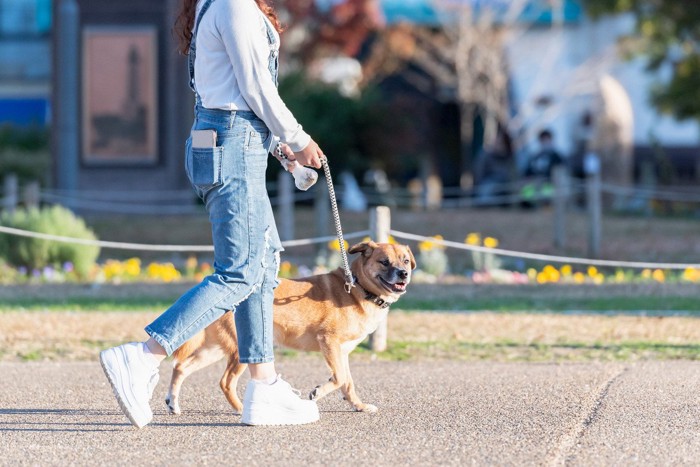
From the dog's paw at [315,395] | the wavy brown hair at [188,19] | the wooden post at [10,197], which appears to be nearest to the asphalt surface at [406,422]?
the dog's paw at [315,395]

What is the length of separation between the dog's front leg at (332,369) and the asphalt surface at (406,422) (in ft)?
0.44

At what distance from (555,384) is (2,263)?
7955 millimetres

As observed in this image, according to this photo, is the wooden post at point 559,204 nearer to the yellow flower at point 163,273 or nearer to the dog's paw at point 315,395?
the yellow flower at point 163,273

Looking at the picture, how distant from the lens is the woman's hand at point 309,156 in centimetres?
517

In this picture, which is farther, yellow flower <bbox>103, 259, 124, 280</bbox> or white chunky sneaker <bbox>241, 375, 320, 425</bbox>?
yellow flower <bbox>103, 259, 124, 280</bbox>

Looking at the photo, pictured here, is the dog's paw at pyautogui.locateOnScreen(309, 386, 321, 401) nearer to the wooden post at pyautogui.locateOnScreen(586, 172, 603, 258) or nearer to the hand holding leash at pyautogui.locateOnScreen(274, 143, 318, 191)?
the hand holding leash at pyautogui.locateOnScreen(274, 143, 318, 191)

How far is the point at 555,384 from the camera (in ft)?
21.9

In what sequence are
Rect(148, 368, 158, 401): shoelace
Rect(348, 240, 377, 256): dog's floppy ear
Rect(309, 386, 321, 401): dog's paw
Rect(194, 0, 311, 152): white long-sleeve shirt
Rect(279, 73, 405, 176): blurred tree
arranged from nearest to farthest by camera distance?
1. Rect(194, 0, 311, 152): white long-sleeve shirt
2. Rect(148, 368, 158, 401): shoelace
3. Rect(309, 386, 321, 401): dog's paw
4. Rect(348, 240, 377, 256): dog's floppy ear
5. Rect(279, 73, 405, 176): blurred tree

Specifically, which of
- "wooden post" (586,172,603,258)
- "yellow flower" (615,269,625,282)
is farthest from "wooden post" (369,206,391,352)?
"wooden post" (586,172,603,258)

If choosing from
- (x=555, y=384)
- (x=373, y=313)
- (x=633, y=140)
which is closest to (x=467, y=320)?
(x=555, y=384)

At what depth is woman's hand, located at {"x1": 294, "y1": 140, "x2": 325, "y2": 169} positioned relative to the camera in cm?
517

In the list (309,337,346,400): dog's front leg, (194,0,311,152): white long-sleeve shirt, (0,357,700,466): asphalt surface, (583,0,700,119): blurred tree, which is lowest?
(0,357,700,466): asphalt surface

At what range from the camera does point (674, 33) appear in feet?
68.8

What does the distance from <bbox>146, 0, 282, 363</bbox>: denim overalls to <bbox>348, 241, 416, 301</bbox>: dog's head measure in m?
0.82
